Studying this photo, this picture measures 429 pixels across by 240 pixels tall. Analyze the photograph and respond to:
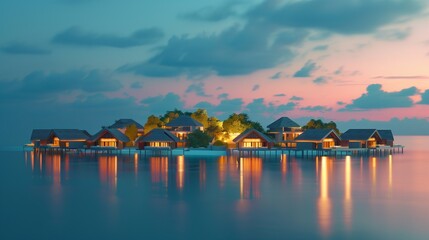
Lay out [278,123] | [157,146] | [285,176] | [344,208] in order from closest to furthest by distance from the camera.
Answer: [344,208] < [285,176] < [157,146] < [278,123]

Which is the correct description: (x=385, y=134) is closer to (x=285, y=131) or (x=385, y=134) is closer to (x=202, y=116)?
(x=285, y=131)

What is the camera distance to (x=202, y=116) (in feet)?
276

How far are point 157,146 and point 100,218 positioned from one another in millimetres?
47502

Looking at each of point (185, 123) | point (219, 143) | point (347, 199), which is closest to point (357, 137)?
point (219, 143)

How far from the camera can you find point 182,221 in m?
20.2

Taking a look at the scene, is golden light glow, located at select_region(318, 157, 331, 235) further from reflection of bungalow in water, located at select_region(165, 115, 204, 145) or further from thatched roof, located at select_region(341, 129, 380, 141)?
reflection of bungalow in water, located at select_region(165, 115, 204, 145)

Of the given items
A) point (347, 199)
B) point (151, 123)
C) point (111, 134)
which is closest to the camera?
point (347, 199)

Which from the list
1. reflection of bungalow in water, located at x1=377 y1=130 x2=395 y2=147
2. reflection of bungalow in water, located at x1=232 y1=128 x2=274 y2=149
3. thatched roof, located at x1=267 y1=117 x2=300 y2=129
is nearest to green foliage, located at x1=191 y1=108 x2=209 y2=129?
thatched roof, located at x1=267 y1=117 x2=300 y2=129

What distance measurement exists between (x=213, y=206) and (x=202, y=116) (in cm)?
6061

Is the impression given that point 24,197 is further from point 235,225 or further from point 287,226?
point 287,226

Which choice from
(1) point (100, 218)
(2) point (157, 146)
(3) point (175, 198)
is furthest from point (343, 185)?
(2) point (157, 146)

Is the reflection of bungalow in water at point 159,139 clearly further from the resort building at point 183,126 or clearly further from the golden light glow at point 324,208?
the golden light glow at point 324,208

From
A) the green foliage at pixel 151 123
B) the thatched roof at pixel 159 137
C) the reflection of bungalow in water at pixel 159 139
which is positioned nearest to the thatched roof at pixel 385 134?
the reflection of bungalow in water at pixel 159 139

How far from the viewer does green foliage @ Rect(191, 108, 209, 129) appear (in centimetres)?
Result: 8344
